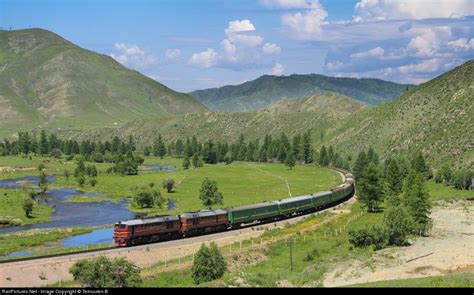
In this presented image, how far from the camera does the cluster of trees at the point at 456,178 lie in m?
159

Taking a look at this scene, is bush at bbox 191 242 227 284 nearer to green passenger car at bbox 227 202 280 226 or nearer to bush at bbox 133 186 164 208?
green passenger car at bbox 227 202 280 226

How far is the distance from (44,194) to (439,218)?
284ft

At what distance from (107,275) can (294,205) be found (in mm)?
57262

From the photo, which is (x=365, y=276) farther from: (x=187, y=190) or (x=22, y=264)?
(x=187, y=190)

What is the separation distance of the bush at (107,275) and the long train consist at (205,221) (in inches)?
757

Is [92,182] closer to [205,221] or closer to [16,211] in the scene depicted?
[16,211]

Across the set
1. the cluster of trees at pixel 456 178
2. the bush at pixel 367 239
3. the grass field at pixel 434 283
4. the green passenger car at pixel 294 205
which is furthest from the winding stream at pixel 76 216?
the cluster of trees at pixel 456 178

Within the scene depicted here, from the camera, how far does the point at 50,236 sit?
278ft

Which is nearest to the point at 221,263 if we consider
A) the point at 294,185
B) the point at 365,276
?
the point at 365,276

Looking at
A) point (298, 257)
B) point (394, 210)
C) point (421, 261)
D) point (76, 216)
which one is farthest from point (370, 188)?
point (76, 216)

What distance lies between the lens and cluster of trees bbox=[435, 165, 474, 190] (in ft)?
521

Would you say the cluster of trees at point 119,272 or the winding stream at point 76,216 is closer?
the cluster of trees at point 119,272

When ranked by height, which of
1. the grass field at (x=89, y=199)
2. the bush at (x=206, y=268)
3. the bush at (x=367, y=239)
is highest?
the bush at (x=206, y=268)

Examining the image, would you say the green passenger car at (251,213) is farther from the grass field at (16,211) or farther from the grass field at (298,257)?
the grass field at (16,211)
